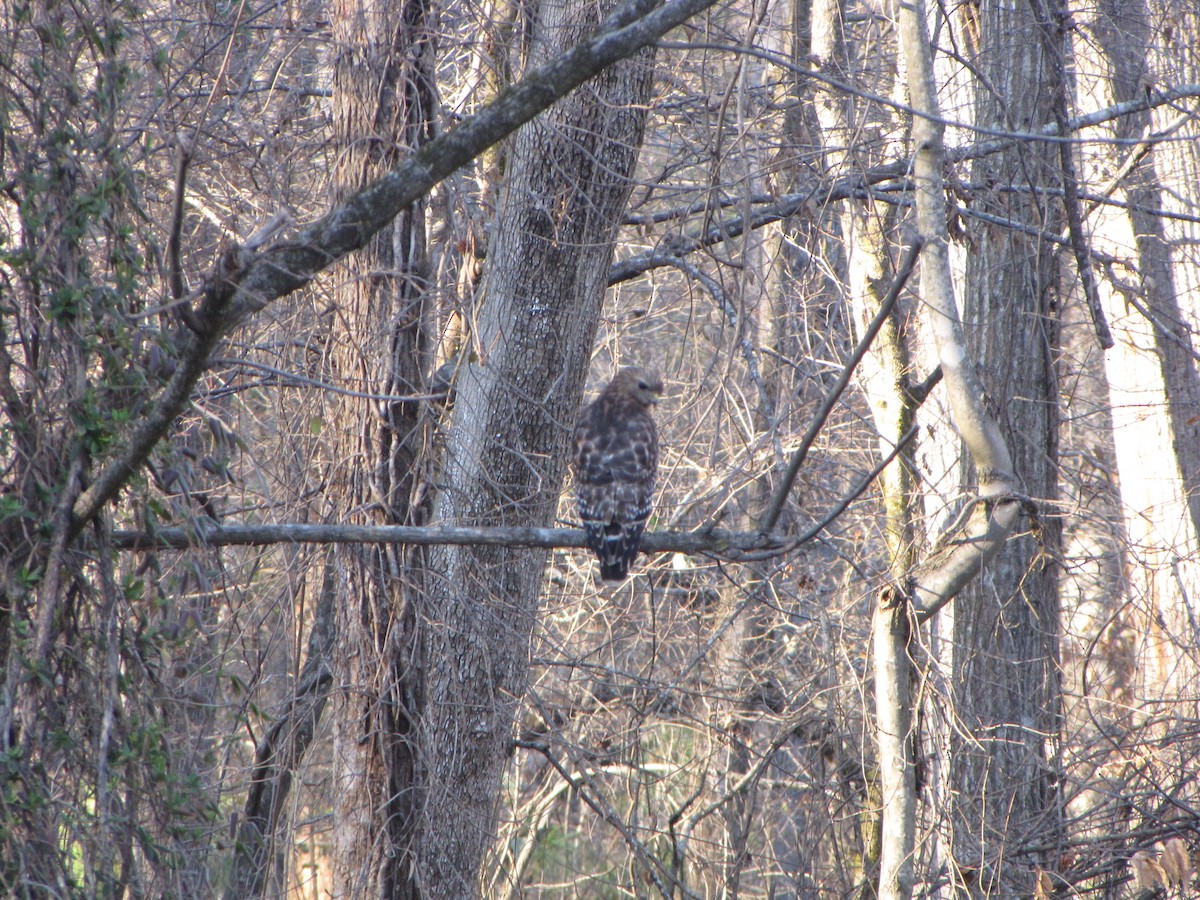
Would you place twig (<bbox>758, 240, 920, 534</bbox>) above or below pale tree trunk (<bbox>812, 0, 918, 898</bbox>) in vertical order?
below

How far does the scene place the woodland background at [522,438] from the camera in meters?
3.30

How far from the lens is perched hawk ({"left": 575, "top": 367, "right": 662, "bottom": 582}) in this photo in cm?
514

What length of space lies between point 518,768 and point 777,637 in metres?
2.32

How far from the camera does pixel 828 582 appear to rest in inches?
371

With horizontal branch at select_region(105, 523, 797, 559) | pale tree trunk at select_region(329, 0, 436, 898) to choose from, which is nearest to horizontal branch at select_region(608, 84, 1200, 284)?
pale tree trunk at select_region(329, 0, 436, 898)

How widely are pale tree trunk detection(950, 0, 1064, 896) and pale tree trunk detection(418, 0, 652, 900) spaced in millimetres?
1982

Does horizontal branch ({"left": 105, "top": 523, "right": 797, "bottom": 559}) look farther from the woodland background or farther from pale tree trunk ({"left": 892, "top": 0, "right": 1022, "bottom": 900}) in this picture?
pale tree trunk ({"left": 892, "top": 0, "right": 1022, "bottom": 900})

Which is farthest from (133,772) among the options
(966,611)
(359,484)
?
(966,611)

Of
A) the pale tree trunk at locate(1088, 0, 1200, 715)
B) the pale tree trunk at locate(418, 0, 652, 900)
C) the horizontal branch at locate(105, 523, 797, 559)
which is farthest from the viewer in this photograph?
the pale tree trunk at locate(1088, 0, 1200, 715)

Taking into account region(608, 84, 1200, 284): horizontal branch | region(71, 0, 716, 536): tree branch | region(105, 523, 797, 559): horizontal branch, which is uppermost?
region(608, 84, 1200, 284): horizontal branch

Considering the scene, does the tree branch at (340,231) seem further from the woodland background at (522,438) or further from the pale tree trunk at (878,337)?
the pale tree trunk at (878,337)

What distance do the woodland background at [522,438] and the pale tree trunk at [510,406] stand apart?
21 mm

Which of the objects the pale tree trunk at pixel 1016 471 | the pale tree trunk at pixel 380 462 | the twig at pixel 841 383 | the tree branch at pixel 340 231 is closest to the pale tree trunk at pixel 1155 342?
the pale tree trunk at pixel 1016 471

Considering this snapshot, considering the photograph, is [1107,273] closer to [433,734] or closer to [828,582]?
[828,582]
